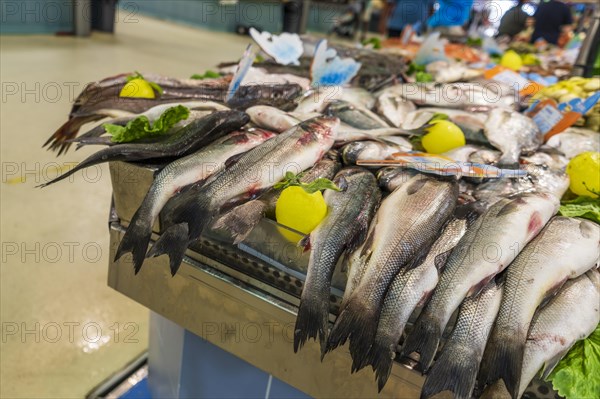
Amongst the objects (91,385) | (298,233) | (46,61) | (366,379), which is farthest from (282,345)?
(46,61)

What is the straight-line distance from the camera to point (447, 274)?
118cm

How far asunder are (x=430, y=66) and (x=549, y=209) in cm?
285

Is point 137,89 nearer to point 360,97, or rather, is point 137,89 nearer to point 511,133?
point 360,97

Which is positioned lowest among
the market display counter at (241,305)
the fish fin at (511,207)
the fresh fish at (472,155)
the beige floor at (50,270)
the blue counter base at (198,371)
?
the beige floor at (50,270)

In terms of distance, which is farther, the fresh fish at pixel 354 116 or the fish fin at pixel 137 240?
the fresh fish at pixel 354 116

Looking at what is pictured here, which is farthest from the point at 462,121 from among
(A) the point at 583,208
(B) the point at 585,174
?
(A) the point at 583,208

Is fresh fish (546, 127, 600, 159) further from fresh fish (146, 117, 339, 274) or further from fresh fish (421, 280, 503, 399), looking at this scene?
fresh fish (421, 280, 503, 399)

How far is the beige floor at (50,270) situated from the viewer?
7.26 feet

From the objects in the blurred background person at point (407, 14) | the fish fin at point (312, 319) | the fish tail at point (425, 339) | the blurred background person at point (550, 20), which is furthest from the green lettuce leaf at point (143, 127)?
the blurred background person at point (550, 20)

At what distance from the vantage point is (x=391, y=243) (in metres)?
1.22

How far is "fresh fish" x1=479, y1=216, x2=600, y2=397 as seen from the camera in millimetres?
1064

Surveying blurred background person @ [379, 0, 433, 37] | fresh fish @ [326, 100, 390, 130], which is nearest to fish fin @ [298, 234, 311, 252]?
fresh fish @ [326, 100, 390, 130]

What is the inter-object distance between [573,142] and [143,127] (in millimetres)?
1931

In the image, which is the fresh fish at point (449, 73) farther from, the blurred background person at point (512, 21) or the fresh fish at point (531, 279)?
→ the blurred background person at point (512, 21)
